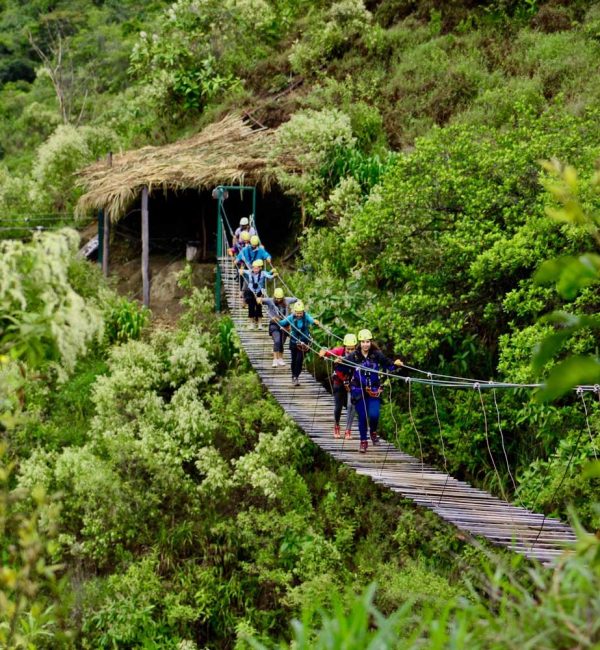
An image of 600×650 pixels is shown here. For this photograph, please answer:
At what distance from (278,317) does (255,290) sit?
741mm

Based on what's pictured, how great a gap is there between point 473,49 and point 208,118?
382cm

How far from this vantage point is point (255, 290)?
26.5 feet

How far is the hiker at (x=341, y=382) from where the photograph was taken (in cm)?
609

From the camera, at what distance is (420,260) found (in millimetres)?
7320

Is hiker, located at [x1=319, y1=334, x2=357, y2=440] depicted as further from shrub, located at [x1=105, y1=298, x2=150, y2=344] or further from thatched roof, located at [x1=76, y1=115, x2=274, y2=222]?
thatched roof, located at [x1=76, y1=115, x2=274, y2=222]

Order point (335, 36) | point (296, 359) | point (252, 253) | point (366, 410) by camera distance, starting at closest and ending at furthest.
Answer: point (366, 410), point (296, 359), point (252, 253), point (335, 36)

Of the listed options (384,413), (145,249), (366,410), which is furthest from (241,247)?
(366,410)

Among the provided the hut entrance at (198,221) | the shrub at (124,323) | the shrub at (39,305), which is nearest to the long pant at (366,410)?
the shrub at (124,323)

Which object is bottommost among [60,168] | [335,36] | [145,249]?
[145,249]

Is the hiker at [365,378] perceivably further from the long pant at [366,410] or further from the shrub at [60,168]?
the shrub at [60,168]

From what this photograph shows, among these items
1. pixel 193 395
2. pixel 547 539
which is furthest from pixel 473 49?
pixel 547 539

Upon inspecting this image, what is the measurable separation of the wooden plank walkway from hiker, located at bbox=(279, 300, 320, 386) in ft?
0.53

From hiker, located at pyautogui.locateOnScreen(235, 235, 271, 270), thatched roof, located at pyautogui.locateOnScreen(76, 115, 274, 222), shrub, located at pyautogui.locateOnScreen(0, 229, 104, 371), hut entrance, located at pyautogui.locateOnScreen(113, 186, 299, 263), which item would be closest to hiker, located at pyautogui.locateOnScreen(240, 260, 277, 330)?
hiker, located at pyautogui.locateOnScreen(235, 235, 271, 270)

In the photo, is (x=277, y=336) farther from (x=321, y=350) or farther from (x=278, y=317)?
(x=321, y=350)
